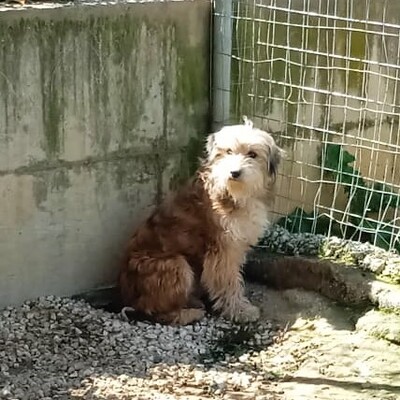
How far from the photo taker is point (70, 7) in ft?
18.5

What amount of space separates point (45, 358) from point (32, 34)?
198cm

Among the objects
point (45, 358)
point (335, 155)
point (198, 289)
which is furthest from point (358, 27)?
point (45, 358)

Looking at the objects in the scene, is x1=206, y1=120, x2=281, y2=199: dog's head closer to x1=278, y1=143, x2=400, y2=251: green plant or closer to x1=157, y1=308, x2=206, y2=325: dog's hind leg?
x1=278, y1=143, x2=400, y2=251: green plant

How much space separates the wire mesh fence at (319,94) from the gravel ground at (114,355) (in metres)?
1.14

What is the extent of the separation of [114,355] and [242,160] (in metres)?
1.45

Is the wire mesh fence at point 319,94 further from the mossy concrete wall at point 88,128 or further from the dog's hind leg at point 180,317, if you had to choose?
the dog's hind leg at point 180,317

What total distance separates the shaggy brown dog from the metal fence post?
1.81 feet

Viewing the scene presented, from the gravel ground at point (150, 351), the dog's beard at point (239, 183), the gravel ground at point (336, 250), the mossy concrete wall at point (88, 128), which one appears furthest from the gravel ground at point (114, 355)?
the dog's beard at point (239, 183)

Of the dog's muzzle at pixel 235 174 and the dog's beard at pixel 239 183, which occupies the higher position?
the dog's muzzle at pixel 235 174

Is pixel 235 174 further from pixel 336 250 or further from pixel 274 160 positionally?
pixel 336 250

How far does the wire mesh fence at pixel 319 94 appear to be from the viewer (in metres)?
6.22

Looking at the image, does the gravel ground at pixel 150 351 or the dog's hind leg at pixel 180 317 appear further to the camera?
the dog's hind leg at pixel 180 317

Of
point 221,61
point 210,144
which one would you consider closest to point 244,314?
point 210,144

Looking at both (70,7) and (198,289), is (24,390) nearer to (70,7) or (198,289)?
(198,289)
